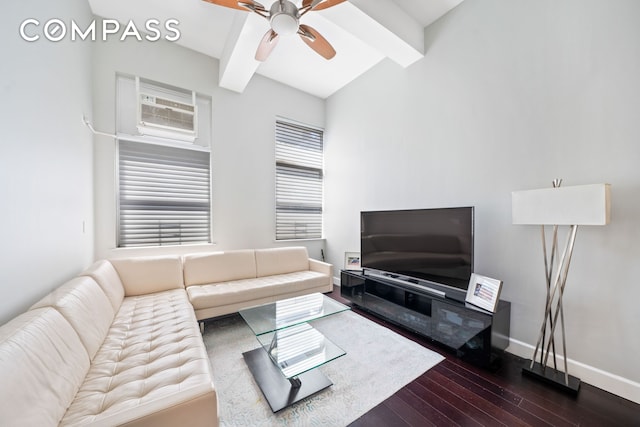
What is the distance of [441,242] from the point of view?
2.35 meters

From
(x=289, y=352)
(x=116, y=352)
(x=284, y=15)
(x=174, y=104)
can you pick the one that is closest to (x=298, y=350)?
(x=289, y=352)

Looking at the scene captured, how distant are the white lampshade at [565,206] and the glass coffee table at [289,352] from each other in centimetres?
163

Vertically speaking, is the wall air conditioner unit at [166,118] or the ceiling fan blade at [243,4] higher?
the ceiling fan blade at [243,4]

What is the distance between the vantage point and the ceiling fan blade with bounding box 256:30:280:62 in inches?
81.7

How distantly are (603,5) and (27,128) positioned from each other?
3.89m

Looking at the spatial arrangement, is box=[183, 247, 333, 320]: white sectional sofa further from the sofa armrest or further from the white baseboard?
the white baseboard

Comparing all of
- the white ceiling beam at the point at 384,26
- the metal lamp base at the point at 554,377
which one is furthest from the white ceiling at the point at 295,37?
the metal lamp base at the point at 554,377

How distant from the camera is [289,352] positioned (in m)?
1.86

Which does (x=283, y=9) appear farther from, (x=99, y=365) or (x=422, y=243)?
(x=99, y=365)

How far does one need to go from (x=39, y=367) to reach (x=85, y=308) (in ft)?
2.11

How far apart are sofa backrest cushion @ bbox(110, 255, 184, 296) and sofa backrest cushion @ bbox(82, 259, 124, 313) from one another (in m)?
0.08

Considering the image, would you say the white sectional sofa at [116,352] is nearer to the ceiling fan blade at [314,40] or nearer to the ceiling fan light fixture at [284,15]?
the ceiling fan light fixture at [284,15]

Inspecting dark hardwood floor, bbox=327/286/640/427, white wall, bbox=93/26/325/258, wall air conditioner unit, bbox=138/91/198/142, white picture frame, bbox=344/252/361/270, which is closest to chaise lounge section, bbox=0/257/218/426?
dark hardwood floor, bbox=327/286/640/427

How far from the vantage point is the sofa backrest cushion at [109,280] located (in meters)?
1.92
